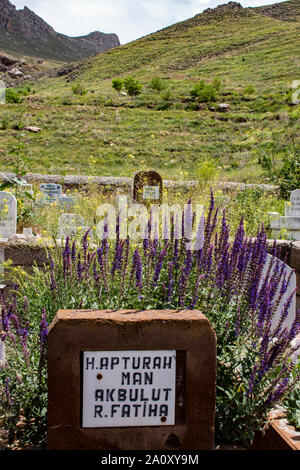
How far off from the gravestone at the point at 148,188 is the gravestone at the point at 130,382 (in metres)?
6.74

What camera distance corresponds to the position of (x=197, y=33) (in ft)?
255

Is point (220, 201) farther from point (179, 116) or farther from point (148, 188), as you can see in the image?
point (179, 116)

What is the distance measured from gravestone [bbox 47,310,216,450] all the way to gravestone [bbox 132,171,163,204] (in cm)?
674

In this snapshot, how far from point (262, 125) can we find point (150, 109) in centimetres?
1170

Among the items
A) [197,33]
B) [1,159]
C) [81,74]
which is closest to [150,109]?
[1,159]

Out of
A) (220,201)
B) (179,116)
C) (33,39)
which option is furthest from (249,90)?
(33,39)

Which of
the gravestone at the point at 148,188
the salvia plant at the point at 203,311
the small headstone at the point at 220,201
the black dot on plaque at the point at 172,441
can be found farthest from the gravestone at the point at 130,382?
the gravestone at the point at 148,188

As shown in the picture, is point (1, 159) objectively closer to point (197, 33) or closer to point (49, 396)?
point (49, 396)

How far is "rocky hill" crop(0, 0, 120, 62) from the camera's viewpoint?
428 ft

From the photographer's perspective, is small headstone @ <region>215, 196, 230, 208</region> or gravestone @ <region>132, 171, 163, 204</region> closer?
small headstone @ <region>215, 196, 230, 208</region>

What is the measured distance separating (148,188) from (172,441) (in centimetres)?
703

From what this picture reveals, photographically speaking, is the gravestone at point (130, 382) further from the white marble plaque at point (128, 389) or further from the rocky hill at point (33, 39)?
the rocky hill at point (33, 39)

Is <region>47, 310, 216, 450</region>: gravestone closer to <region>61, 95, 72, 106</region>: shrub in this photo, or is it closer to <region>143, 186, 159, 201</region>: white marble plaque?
<region>143, 186, 159, 201</region>: white marble plaque

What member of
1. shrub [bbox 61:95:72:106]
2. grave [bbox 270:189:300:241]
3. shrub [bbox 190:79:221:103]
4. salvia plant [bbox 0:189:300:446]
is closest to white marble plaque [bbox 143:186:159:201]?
grave [bbox 270:189:300:241]
